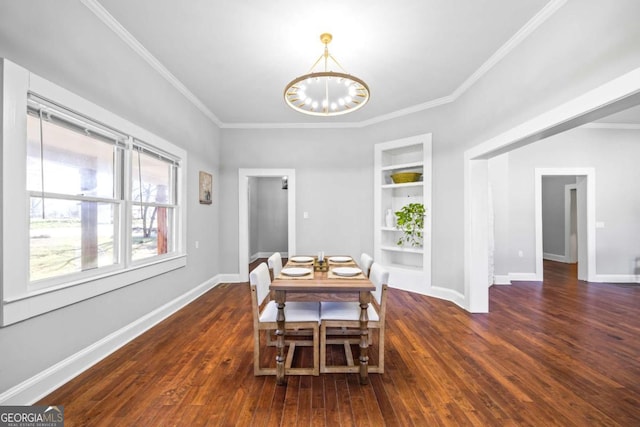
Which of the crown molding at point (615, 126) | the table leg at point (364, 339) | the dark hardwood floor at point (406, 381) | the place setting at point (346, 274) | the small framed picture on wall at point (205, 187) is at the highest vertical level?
the crown molding at point (615, 126)

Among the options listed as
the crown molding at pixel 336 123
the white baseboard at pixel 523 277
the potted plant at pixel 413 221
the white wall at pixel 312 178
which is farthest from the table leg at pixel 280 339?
the white baseboard at pixel 523 277

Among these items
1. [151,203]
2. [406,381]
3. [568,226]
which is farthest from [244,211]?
[568,226]

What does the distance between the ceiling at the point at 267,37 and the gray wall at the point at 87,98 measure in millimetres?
10

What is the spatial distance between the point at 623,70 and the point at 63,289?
154 inches

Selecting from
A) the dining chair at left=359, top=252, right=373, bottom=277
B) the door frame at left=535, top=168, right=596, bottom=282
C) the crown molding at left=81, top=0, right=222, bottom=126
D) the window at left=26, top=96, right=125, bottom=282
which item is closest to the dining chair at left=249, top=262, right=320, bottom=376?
the dining chair at left=359, top=252, right=373, bottom=277

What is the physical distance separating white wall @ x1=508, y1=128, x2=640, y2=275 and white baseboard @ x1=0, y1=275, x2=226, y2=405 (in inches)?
229

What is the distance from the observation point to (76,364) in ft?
6.72

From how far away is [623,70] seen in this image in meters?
1.65

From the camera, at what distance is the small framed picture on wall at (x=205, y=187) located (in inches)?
164

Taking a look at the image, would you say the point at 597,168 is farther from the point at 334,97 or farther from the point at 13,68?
the point at 13,68

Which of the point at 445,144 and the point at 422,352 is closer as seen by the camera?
the point at 422,352

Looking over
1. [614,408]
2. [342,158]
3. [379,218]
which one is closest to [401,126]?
[342,158]

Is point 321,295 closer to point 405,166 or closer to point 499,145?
point 499,145

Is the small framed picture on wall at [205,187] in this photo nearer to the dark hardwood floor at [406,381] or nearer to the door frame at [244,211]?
the door frame at [244,211]
